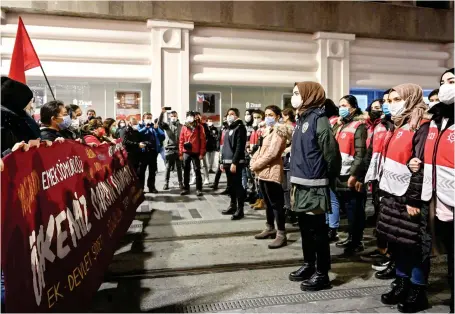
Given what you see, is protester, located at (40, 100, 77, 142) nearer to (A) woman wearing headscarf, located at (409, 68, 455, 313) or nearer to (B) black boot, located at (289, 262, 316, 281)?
(B) black boot, located at (289, 262, 316, 281)

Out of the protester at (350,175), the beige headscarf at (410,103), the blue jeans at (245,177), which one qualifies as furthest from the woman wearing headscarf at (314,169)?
the blue jeans at (245,177)

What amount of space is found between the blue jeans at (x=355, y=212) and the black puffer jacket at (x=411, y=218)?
1.36m

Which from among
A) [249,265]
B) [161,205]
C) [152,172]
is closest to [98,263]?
[249,265]

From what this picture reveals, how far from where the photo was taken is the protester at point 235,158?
239 inches

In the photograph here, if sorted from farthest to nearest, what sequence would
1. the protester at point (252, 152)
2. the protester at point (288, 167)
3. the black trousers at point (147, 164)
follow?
the black trousers at point (147, 164) → the protester at point (252, 152) → the protester at point (288, 167)

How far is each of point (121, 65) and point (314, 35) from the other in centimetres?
608

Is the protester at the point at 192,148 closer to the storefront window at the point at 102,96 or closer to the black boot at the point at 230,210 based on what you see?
the black boot at the point at 230,210

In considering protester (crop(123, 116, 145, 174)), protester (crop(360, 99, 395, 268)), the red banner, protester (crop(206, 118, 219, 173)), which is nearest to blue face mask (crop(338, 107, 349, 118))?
protester (crop(360, 99, 395, 268))

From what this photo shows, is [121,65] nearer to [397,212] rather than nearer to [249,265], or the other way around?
[249,265]

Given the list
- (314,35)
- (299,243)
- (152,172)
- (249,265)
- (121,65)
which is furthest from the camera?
(314,35)

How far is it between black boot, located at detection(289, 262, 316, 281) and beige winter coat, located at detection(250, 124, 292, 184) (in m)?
1.28

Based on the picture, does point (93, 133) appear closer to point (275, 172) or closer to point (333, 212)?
point (275, 172)

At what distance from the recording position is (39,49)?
10.2 meters

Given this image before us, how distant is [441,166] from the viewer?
2.59 metres
